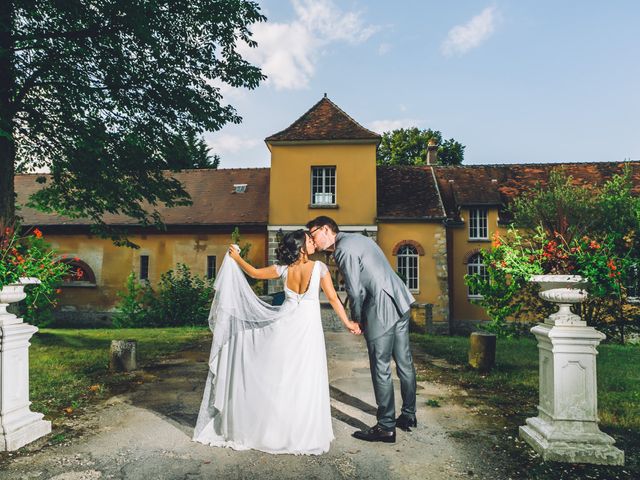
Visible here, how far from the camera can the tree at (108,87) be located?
9414mm

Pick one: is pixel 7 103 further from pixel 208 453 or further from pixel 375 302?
pixel 375 302

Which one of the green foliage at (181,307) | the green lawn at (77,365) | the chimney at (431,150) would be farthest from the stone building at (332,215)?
the green lawn at (77,365)

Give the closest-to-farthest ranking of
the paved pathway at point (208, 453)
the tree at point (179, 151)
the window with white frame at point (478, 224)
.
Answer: the paved pathway at point (208, 453) < the tree at point (179, 151) < the window with white frame at point (478, 224)

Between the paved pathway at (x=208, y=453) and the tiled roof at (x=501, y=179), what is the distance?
17196 millimetres

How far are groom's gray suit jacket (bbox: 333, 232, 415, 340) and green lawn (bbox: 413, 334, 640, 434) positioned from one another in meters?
2.19

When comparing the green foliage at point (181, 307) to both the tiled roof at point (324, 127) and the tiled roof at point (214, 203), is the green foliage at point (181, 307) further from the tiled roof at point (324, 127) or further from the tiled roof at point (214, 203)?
the tiled roof at point (324, 127)

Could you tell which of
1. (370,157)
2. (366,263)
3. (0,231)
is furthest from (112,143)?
(370,157)

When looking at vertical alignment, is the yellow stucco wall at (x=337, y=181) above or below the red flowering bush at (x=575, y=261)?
above

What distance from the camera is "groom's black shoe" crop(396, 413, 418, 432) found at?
186 inches

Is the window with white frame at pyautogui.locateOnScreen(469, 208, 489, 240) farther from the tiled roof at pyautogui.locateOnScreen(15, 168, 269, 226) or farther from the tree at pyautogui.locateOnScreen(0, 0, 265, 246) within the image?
the tree at pyautogui.locateOnScreen(0, 0, 265, 246)

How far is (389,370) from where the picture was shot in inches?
177

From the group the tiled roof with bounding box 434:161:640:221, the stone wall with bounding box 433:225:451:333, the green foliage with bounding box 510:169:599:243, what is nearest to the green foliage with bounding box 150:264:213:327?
the stone wall with bounding box 433:225:451:333

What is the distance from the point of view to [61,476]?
3.56 meters

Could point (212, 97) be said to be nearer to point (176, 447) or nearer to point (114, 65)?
point (114, 65)
